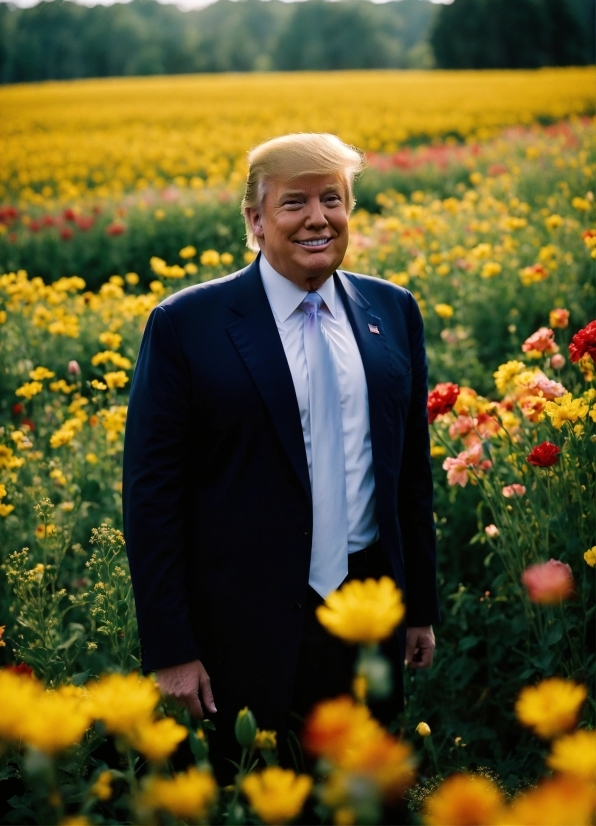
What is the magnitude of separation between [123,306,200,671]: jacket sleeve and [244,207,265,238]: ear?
0.31 meters

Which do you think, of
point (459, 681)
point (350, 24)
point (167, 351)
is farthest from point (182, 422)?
point (350, 24)

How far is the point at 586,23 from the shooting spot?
22562 mm

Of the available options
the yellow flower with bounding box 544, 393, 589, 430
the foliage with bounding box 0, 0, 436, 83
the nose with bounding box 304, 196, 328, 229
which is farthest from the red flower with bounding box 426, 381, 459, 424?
the foliage with bounding box 0, 0, 436, 83

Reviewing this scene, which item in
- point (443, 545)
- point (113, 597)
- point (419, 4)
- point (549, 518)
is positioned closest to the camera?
point (113, 597)

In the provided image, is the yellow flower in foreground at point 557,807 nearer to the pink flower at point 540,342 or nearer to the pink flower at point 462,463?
the pink flower at point 462,463

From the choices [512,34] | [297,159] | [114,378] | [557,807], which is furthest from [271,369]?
[512,34]

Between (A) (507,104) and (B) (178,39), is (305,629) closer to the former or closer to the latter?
(A) (507,104)

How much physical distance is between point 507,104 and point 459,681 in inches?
693

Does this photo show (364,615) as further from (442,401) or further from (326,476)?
(442,401)

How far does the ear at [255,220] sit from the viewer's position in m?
1.78

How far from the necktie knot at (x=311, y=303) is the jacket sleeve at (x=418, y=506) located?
1.13 feet

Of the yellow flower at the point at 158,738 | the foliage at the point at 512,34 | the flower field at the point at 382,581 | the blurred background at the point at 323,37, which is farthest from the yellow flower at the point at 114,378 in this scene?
the foliage at the point at 512,34

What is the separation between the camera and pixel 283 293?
175 cm

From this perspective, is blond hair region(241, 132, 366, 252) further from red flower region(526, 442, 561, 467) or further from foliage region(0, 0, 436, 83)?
foliage region(0, 0, 436, 83)
